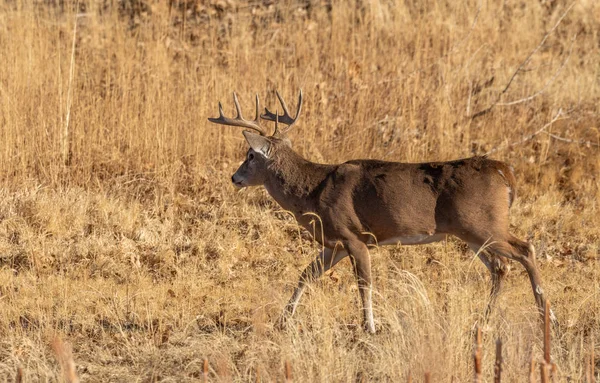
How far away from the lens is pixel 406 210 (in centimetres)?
660

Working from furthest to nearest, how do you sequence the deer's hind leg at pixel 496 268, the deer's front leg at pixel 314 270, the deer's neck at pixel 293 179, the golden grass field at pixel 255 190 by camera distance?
the deer's neck at pixel 293 179 < the deer's hind leg at pixel 496 268 < the deer's front leg at pixel 314 270 < the golden grass field at pixel 255 190

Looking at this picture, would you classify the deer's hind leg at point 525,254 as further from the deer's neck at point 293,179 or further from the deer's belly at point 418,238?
the deer's neck at point 293,179

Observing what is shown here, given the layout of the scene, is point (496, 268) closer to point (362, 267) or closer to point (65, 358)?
point (362, 267)

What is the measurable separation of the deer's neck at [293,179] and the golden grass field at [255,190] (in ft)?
2.16

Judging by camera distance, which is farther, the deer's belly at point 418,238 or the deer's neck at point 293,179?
the deer's neck at point 293,179

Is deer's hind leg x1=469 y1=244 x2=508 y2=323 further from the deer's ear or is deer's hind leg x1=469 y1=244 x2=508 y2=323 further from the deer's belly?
the deer's ear

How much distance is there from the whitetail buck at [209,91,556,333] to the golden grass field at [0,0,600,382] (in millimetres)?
298

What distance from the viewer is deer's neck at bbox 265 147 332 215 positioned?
702 cm

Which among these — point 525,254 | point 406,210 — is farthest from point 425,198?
point 525,254

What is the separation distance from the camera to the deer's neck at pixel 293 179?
23.0 feet

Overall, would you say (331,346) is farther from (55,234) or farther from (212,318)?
(55,234)

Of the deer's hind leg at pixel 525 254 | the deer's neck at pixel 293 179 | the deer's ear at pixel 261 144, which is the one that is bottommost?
the deer's hind leg at pixel 525 254

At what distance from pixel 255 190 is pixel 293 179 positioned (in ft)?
7.79

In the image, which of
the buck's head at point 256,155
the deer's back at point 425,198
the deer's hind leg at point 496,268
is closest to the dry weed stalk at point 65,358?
the deer's back at point 425,198
